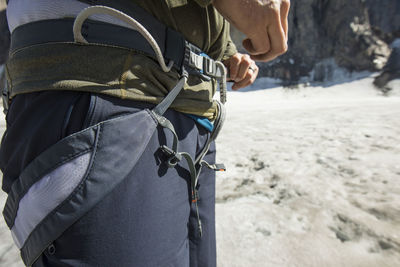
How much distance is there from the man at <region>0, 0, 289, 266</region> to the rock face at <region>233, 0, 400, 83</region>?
539 inches

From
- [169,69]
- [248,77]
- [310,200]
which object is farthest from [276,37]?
[310,200]

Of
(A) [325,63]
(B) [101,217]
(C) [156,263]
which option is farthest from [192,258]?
(A) [325,63]

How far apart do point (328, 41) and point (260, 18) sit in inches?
613

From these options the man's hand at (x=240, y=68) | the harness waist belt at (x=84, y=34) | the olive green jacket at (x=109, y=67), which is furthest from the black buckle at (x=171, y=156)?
the man's hand at (x=240, y=68)

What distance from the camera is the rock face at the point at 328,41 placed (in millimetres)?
12602

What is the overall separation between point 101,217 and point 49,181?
13 centimetres

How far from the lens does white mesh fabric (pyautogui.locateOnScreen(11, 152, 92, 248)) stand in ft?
1.54

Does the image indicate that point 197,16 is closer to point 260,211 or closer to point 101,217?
point 101,217

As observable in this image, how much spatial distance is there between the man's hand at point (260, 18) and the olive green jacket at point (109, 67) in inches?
2.8

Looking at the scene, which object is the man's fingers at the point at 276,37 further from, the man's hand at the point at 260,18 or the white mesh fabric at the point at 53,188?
the white mesh fabric at the point at 53,188

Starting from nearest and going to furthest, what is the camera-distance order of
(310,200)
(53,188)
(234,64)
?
(53,188), (234,64), (310,200)

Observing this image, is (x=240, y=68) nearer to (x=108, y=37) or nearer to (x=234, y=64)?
(x=234, y=64)

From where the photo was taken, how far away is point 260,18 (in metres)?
0.59

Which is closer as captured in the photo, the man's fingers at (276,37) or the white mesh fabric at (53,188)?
the white mesh fabric at (53,188)
